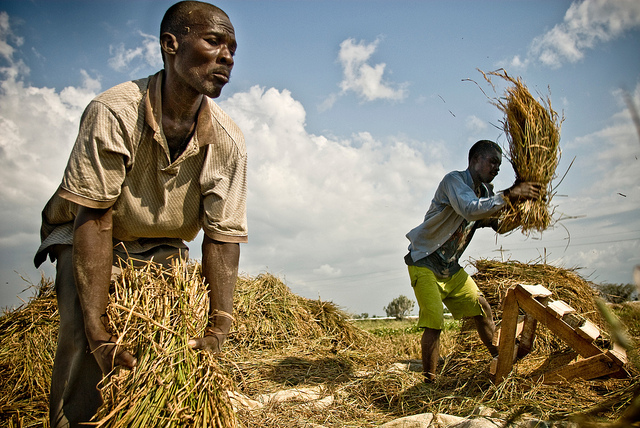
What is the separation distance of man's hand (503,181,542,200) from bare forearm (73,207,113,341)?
10.2 ft

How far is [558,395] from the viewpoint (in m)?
3.27

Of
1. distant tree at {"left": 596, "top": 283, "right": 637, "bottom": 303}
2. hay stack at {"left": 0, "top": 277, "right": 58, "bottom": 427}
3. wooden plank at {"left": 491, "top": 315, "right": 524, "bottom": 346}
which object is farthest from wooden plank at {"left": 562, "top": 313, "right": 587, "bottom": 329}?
hay stack at {"left": 0, "top": 277, "right": 58, "bottom": 427}

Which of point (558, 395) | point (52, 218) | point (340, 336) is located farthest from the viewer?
point (340, 336)

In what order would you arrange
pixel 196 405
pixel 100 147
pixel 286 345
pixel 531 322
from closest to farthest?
pixel 196 405 < pixel 100 147 < pixel 531 322 < pixel 286 345

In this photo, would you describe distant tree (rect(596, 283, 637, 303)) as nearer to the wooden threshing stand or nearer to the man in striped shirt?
the man in striped shirt

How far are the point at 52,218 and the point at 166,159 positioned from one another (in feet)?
2.47

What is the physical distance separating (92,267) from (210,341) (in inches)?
25.4

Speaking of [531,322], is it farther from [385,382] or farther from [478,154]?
→ [478,154]

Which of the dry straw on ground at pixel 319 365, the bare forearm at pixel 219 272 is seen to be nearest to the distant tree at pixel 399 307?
the dry straw on ground at pixel 319 365

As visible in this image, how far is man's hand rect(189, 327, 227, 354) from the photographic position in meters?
2.10

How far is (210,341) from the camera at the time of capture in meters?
2.21

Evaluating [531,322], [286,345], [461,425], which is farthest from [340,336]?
[461,425]

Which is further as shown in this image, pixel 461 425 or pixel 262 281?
pixel 262 281

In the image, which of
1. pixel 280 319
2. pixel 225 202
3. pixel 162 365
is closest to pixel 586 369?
pixel 225 202
